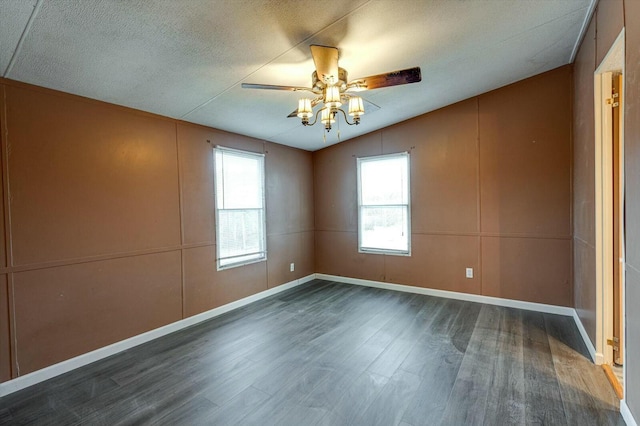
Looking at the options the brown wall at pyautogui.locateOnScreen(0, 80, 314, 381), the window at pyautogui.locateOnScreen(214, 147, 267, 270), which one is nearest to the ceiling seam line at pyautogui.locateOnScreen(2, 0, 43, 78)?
the brown wall at pyautogui.locateOnScreen(0, 80, 314, 381)

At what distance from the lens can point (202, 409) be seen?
78.9 inches

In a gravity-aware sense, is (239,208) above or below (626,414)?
above

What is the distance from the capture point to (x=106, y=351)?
2.76m

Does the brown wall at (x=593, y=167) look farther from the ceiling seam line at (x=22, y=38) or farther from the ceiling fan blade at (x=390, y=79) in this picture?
the ceiling seam line at (x=22, y=38)

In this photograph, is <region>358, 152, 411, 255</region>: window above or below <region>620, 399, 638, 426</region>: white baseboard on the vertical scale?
above

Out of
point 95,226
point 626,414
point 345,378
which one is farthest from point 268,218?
point 626,414

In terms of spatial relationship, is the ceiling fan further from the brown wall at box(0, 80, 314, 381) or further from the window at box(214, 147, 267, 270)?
the window at box(214, 147, 267, 270)

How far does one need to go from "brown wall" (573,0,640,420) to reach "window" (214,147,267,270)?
379 cm

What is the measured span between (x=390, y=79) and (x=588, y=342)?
295cm

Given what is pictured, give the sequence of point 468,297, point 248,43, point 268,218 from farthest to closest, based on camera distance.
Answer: point 268,218 → point 468,297 → point 248,43

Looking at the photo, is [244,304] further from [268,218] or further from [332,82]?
[332,82]

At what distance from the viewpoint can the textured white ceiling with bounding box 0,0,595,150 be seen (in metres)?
1.77

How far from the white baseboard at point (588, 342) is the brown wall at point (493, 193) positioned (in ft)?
0.94

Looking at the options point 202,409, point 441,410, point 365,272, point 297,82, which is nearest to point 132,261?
point 202,409
